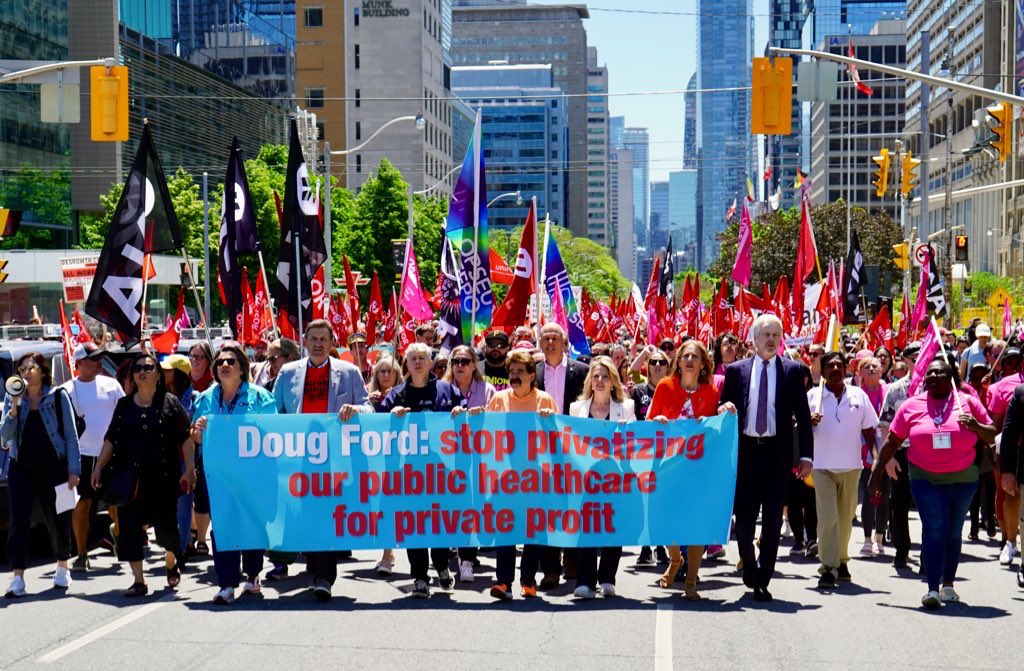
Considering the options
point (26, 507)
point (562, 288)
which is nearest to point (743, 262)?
point (562, 288)

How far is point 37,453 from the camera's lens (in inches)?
404

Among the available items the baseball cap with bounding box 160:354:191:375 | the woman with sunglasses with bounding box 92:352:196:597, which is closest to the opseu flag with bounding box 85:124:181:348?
the baseball cap with bounding box 160:354:191:375

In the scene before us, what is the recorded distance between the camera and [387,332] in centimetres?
2881

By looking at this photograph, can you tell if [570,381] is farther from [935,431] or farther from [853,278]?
[853,278]

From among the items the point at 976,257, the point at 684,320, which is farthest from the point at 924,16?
the point at 684,320

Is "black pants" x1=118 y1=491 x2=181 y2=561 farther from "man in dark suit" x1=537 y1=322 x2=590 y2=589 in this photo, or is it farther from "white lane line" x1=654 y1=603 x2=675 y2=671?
"white lane line" x1=654 y1=603 x2=675 y2=671

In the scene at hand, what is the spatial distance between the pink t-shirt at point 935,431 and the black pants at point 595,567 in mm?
2076

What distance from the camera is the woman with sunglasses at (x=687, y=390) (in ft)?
33.2

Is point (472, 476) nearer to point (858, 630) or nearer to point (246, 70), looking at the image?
point (858, 630)

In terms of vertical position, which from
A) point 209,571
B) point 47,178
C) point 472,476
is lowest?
point 209,571

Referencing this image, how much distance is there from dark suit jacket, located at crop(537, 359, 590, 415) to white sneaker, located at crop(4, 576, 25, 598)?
3821 millimetres

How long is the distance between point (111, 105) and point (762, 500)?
1117cm

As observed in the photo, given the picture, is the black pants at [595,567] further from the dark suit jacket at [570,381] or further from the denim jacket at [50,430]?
the denim jacket at [50,430]

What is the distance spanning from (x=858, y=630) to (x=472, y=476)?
2.72m
